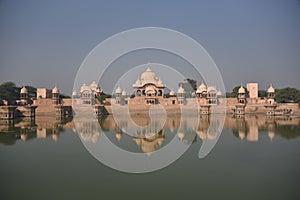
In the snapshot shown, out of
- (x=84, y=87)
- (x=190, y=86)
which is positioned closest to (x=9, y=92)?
(x=84, y=87)

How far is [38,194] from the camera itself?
13.3 ft

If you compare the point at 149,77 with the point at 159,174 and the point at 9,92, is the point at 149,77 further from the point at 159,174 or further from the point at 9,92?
the point at 159,174

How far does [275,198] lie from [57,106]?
14438mm

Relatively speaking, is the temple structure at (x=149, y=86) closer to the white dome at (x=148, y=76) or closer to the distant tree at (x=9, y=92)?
the white dome at (x=148, y=76)

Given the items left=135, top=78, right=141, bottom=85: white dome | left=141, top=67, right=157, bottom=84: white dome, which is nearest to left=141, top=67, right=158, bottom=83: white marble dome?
left=141, top=67, right=157, bottom=84: white dome

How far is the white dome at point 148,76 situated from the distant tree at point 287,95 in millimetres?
8574

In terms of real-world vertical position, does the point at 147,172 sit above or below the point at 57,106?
below

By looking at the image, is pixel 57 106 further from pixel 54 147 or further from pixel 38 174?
pixel 38 174

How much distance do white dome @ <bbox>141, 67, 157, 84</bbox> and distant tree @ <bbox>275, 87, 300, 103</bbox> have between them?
28.1 feet

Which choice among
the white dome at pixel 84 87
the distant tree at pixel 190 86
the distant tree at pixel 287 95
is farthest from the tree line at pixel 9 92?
the distant tree at pixel 287 95

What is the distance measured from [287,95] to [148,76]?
9.57 m

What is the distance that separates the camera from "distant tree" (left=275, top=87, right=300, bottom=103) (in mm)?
19922

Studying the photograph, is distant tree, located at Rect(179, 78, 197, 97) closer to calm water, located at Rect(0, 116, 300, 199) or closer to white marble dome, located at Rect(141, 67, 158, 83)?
white marble dome, located at Rect(141, 67, 158, 83)

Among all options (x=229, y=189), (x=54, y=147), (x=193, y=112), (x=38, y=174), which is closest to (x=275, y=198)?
(x=229, y=189)
